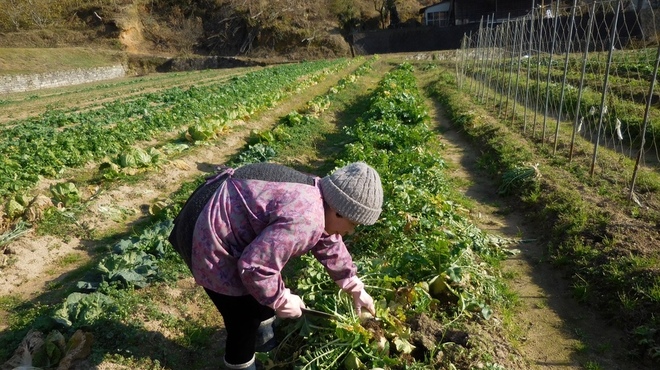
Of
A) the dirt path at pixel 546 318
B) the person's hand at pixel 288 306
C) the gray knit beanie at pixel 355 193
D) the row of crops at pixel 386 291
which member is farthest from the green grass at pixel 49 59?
the gray knit beanie at pixel 355 193

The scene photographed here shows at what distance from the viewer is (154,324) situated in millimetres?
4250

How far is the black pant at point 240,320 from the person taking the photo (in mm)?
2953

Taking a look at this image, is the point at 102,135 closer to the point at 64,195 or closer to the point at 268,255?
the point at 64,195

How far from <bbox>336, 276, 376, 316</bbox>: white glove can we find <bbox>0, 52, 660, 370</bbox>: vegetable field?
0.07 m

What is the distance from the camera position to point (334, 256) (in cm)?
311

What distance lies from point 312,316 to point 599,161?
288 inches

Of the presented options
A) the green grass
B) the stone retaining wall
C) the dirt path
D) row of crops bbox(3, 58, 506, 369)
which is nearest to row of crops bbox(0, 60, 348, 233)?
row of crops bbox(3, 58, 506, 369)

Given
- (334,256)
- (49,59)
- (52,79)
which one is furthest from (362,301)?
(49,59)

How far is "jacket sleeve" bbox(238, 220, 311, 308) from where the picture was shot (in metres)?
2.51

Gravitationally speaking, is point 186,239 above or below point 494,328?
above

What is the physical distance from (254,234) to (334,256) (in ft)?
2.01

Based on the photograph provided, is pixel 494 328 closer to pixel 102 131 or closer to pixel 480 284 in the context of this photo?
pixel 480 284

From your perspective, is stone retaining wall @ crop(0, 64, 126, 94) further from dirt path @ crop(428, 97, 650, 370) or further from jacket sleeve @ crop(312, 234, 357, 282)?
jacket sleeve @ crop(312, 234, 357, 282)

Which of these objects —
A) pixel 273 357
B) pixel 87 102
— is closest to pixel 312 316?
pixel 273 357
